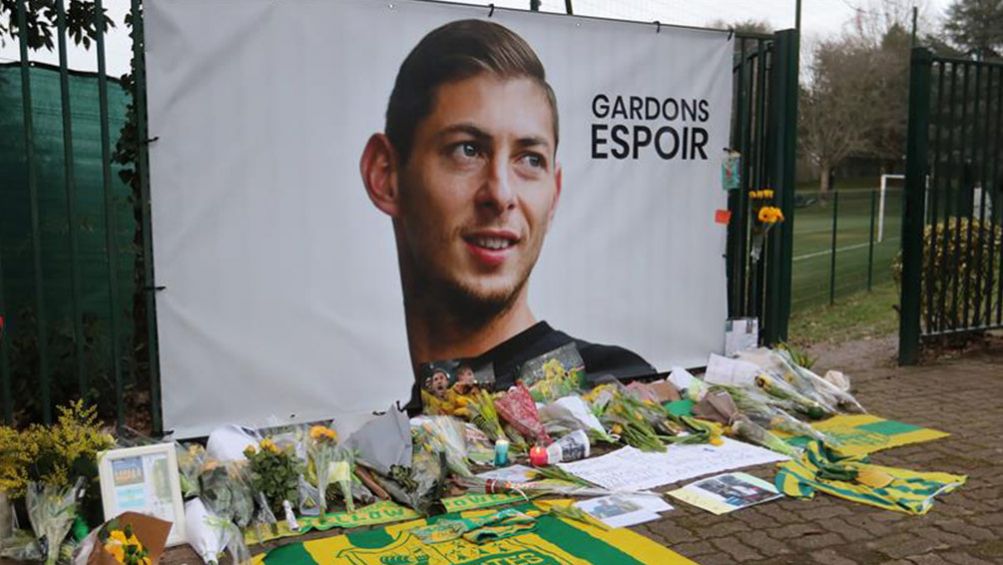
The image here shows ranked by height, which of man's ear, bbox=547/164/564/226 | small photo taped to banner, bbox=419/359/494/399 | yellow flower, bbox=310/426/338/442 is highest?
man's ear, bbox=547/164/564/226

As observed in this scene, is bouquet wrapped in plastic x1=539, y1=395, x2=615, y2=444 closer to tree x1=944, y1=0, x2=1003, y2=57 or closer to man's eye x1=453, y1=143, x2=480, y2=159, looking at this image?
man's eye x1=453, y1=143, x2=480, y2=159

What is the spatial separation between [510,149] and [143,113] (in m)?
2.18

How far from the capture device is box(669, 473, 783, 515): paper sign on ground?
4406mm

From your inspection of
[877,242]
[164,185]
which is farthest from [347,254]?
[877,242]

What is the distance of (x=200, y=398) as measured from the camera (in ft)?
16.4

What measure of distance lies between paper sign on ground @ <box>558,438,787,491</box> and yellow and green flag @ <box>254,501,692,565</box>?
2.23 ft

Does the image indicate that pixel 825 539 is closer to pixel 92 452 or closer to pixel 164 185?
pixel 92 452

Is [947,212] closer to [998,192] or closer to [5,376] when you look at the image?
[998,192]

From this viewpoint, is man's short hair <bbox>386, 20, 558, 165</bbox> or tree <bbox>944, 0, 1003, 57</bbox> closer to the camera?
man's short hair <bbox>386, 20, 558, 165</bbox>

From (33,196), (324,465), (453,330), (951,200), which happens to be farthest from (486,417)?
(951,200)

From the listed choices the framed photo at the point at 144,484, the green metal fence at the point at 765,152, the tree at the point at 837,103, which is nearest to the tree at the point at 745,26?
the green metal fence at the point at 765,152

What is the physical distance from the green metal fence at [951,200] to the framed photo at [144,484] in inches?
239

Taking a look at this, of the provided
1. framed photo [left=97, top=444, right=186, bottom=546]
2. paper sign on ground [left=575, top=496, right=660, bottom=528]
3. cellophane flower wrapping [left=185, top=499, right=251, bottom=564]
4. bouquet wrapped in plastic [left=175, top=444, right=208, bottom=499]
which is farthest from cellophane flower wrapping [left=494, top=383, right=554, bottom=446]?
framed photo [left=97, top=444, right=186, bottom=546]

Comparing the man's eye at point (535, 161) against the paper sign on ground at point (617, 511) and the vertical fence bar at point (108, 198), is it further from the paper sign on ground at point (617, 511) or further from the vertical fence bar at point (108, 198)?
the vertical fence bar at point (108, 198)
